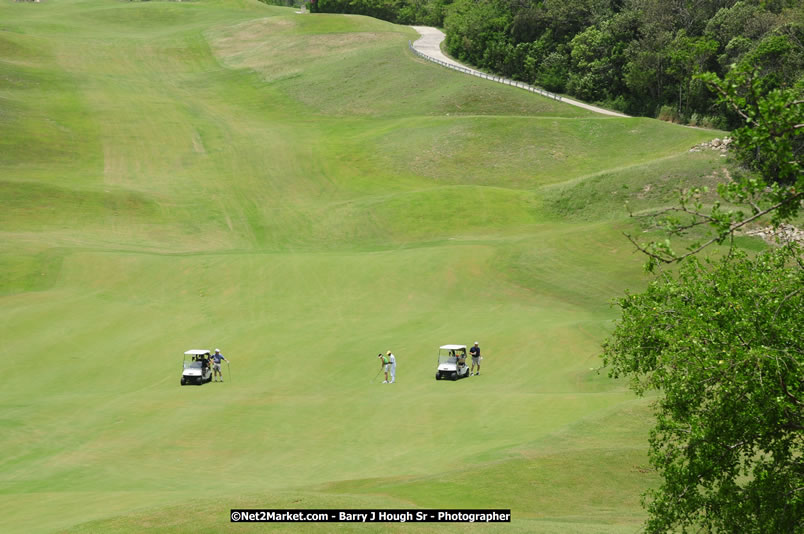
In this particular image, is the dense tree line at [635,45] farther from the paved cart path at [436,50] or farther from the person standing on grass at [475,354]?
the person standing on grass at [475,354]

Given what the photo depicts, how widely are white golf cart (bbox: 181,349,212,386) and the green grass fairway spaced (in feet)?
2.69

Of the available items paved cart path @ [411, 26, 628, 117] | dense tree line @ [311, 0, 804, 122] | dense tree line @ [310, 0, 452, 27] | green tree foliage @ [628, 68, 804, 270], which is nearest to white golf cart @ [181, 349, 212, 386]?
green tree foliage @ [628, 68, 804, 270]

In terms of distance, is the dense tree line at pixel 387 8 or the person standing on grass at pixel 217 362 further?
the dense tree line at pixel 387 8

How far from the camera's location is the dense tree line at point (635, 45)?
319 ft

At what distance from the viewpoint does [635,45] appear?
108m

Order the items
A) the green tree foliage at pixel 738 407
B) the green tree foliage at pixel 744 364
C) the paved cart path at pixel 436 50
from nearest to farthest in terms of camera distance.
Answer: the green tree foliage at pixel 744 364 < the green tree foliage at pixel 738 407 < the paved cart path at pixel 436 50

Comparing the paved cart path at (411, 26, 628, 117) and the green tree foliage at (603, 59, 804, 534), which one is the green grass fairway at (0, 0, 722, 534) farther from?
the paved cart path at (411, 26, 628, 117)

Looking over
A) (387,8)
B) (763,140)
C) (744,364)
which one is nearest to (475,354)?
(744,364)

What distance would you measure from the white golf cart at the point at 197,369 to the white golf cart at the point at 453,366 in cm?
1071

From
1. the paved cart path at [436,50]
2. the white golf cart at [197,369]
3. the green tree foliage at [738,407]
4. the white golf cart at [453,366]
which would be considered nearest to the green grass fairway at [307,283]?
the white golf cart at [197,369]

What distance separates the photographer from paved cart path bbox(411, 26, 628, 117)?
360ft

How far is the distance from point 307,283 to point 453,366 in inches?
811

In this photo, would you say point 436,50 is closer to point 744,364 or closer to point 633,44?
point 633,44

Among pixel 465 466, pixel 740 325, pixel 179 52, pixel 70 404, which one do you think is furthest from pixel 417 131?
pixel 740 325
